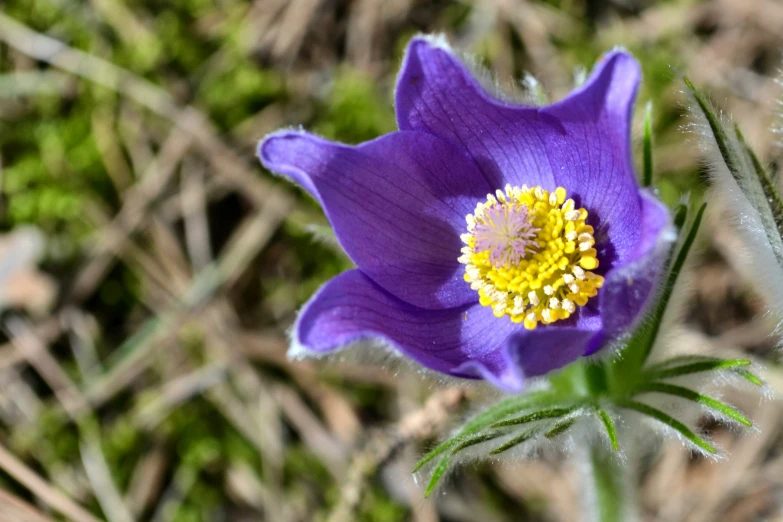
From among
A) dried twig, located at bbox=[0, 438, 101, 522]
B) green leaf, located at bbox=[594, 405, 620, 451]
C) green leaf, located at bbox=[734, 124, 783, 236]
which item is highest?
green leaf, located at bbox=[734, 124, 783, 236]

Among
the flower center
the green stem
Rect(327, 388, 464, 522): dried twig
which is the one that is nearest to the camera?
the flower center

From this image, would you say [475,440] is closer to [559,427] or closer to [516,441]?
[516,441]

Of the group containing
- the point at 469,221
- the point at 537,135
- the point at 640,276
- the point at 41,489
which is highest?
the point at 537,135

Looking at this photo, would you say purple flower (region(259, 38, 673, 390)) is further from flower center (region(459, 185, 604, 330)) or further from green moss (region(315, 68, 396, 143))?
green moss (region(315, 68, 396, 143))

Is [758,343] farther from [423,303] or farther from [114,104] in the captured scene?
[114,104]

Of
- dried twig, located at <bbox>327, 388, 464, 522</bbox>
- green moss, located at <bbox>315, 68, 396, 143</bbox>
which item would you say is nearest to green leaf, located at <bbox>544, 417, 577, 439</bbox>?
dried twig, located at <bbox>327, 388, 464, 522</bbox>

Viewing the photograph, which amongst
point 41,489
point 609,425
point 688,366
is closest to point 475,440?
point 609,425

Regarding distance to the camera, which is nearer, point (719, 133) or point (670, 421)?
point (719, 133)

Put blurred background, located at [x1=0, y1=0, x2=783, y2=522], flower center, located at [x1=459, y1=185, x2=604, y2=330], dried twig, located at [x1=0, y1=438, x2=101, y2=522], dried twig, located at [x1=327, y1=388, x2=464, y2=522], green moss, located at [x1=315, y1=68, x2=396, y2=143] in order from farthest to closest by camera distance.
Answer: green moss, located at [x1=315, y1=68, x2=396, y2=143]
blurred background, located at [x1=0, y1=0, x2=783, y2=522]
dried twig, located at [x1=0, y1=438, x2=101, y2=522]
dried twig, located at [x1=327, y1=388, x2=464, y2=522]
flower center, located at [x1=459, y1=185, x2=604, y2=330]
